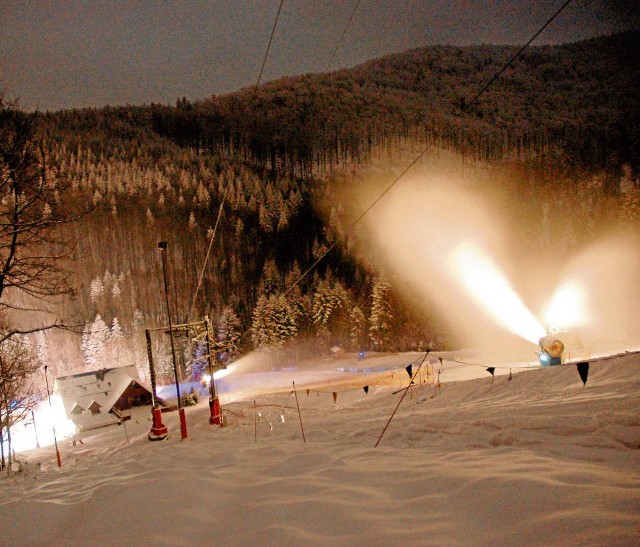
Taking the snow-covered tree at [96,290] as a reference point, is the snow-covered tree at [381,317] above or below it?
below

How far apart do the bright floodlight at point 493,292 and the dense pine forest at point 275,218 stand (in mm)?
7918

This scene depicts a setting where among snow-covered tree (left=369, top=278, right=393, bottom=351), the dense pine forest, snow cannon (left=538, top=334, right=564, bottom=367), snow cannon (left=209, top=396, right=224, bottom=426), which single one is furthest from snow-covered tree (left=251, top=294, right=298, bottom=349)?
snow cannon (left=209, top=396, right=224, bottom=426)

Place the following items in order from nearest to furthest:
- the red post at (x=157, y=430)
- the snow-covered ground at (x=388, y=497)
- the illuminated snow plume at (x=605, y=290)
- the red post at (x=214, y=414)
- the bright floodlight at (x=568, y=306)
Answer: the snow-covered ground at (x=388, y=497) → the red post at (x=157, y=430) → the red post at (x=214, y=414) → the illuminated snow plume at (x=605, y=290) → the bright floodlight at (x=568, y=306)

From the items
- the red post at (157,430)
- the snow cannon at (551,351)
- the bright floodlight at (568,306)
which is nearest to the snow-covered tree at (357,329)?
the bright floodlight at (568,306)

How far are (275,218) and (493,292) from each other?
42.9 meters

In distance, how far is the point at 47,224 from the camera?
5.62 m

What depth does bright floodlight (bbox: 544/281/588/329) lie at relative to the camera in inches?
1620

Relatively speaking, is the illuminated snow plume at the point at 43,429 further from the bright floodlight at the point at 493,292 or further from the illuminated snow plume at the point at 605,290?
the illuminated snow plume at the point at 605,290

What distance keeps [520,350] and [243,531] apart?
127ft

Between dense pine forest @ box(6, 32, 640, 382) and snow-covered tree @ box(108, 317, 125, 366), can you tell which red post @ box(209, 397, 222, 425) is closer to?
dense pine forest @ box(6, 32, 640, 382)

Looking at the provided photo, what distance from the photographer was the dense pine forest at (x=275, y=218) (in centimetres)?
4753

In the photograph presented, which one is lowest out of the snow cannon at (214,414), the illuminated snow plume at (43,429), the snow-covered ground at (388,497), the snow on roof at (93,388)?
the illuminated snow plume at (43,429)

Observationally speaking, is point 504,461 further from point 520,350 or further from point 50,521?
point 520,350

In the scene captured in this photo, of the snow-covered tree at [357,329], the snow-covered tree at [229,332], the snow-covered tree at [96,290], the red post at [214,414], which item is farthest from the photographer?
the snow-covered tree at [96,290]
